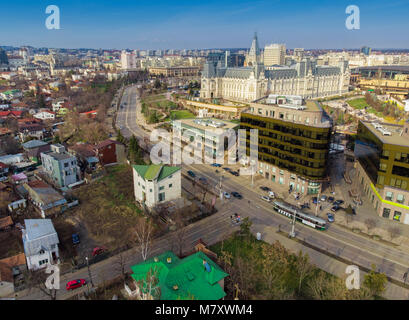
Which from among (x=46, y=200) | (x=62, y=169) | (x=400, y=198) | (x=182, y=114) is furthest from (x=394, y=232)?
(x=182, y=114)

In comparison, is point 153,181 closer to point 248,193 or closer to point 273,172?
point 248,193

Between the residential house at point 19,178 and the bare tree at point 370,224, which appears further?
the residential house at point 19,178

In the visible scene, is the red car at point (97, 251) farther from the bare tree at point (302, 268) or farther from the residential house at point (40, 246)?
the bare tree at point (302, 268)

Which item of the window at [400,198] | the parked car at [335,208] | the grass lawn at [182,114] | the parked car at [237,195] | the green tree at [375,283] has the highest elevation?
the grass lawn at [182,114]

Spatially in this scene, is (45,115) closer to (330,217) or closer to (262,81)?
(262,81)

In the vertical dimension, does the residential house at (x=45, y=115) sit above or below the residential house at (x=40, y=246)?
above

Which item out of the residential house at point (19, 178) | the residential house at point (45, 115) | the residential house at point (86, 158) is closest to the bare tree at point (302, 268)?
the residential house at point (86, 158)

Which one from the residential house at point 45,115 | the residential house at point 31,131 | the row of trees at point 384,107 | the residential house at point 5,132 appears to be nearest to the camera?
the residential house at point 31,131

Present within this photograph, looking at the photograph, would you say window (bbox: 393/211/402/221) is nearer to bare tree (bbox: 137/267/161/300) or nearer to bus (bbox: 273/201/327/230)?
bus (bbox: 273/201/327/230)

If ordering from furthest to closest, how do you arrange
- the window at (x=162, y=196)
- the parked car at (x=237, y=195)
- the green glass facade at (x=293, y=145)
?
1. the parked car at (x=237, y=195)
2. the green glass facade at (x=293, y=145)
3. the window at (x=162, y=196)
